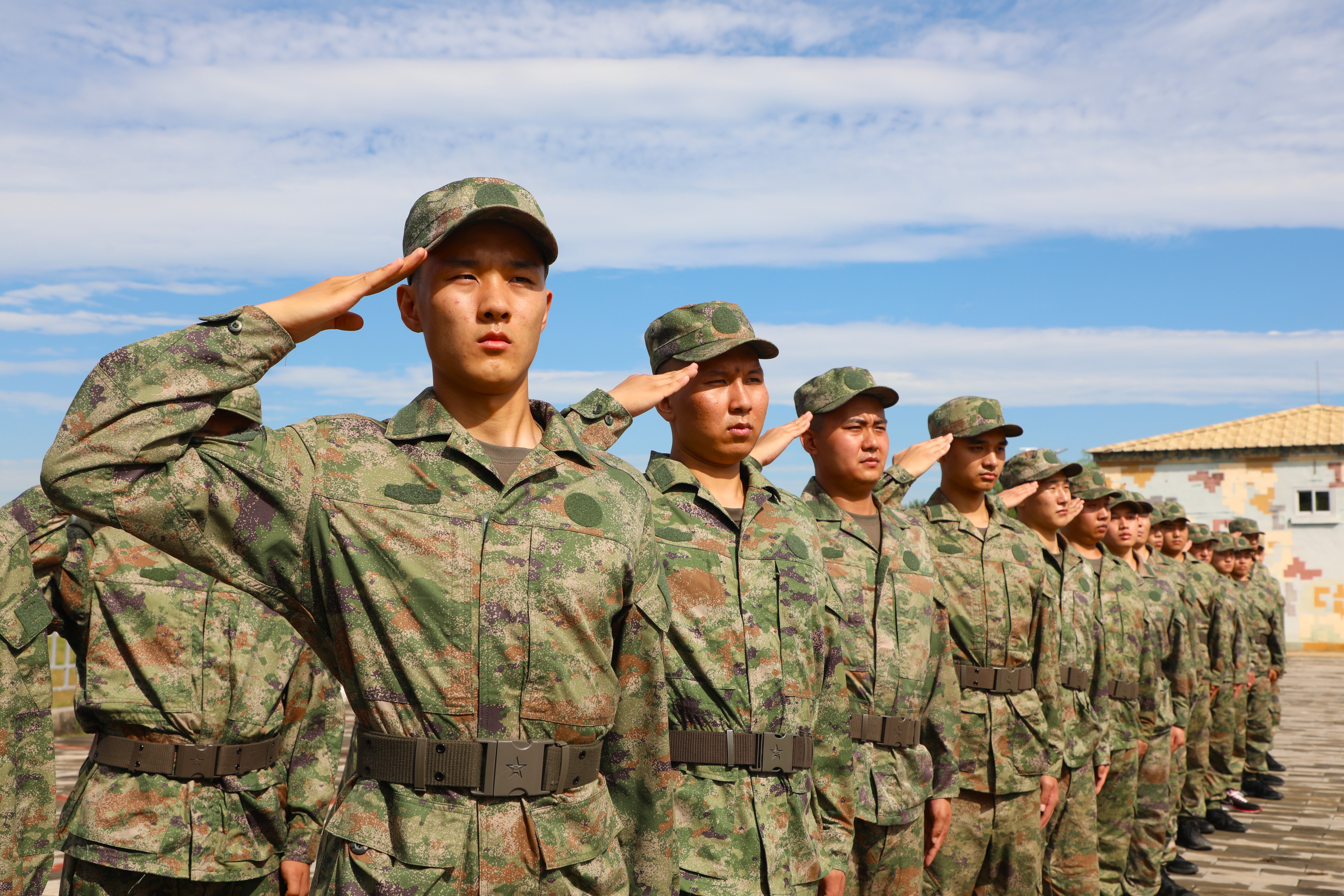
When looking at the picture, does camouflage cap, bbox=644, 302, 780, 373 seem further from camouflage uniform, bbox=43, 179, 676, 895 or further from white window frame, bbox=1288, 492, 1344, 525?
white window frame, bbox=1288, 492, 1344, 525

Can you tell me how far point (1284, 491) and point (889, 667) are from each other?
32.2 m

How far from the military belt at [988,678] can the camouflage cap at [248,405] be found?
3799 millimetres

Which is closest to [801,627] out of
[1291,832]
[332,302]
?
[332,302]

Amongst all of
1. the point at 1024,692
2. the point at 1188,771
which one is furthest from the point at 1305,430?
the point at 1024,692

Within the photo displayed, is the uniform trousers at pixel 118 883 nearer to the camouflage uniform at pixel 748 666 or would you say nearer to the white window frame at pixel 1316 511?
the camouflage uniform at pixel 748 666

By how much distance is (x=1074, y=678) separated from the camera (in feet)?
24.2

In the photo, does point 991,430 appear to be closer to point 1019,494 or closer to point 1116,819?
point 1019,494

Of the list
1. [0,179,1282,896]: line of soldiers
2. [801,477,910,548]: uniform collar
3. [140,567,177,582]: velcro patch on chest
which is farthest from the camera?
[801,477,910,548]: uniform collar

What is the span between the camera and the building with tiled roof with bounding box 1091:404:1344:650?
31812 mm

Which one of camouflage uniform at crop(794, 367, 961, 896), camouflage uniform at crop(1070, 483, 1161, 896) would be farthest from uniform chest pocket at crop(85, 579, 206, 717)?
camouflage uniform at crop(1070, 483, 1161, 896)

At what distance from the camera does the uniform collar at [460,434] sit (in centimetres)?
252

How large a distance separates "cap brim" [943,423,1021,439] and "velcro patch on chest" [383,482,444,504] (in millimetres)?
4442

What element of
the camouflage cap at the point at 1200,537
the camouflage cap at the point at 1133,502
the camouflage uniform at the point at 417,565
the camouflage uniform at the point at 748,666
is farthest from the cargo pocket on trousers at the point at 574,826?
the camouflage cap at the point at 1200,537

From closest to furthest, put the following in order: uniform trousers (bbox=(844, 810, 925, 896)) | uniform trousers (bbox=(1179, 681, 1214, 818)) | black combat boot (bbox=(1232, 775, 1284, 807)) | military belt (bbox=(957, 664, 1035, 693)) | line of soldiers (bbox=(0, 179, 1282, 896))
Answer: line of soldiers (bbox=(0, 179, 1282, 896)) < uniform trousers (bbox=(844, 810, 925, 896)) < military belt (bbox=(957, 664, 1035, 693)) < uniform trousers (bbox=(1179, 681, 1214, 818)) < black combat boot (bbox=(1232, 775, 1284, 807))
